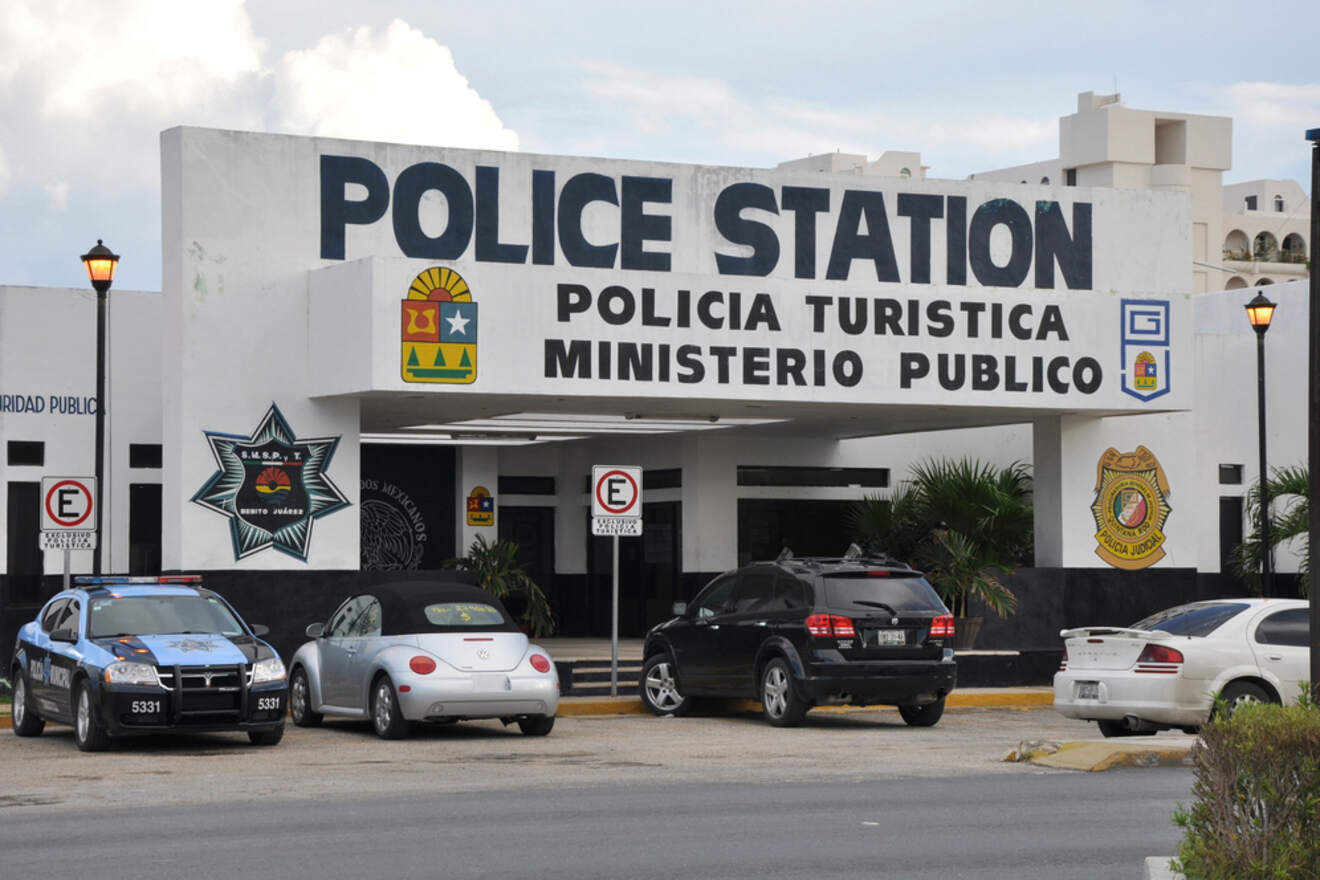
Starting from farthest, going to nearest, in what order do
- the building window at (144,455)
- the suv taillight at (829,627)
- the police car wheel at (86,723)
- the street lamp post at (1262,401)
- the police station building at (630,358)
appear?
the building window at (144,455), the street lamp post at (1262,401), the police station building at (630,358), the suv taillight at (829,627), the police car wheel at (86,723)

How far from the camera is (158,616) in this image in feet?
59.9

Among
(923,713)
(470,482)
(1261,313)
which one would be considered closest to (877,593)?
(923,713)

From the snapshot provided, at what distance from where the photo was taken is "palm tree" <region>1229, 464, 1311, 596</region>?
89.9ft

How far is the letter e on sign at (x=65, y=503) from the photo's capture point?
69.6 ft

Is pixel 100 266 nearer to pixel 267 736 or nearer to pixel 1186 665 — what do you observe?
pixel 267 736

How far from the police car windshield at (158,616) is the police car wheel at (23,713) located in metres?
1.53

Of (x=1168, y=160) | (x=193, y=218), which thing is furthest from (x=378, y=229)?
(x=1168, y=160)

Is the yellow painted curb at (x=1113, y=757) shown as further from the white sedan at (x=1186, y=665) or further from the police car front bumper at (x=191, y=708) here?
the police car front bumper at (x=191, y=708)

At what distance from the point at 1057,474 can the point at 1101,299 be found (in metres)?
2.56

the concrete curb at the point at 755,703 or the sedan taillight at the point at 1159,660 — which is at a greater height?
the sedan taillight at the point at 1159,660

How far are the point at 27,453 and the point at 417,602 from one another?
31.5ft

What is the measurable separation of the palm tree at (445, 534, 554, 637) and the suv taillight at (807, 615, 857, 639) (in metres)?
10.7

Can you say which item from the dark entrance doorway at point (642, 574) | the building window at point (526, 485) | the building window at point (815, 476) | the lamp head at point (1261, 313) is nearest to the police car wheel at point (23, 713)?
the dark entrance doorway at point (642, 574)

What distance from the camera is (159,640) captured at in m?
17.5
